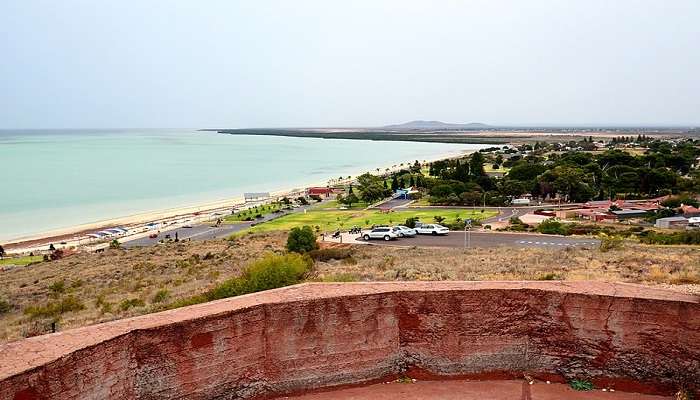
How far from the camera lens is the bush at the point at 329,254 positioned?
1017 inches

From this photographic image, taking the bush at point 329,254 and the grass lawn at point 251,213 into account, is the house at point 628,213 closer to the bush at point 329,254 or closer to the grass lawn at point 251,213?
the bush at point 329,254

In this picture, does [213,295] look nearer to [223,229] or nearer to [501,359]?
[501,359]

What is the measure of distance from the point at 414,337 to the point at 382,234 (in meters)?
25.9

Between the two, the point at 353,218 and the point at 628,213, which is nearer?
the point at 628,213

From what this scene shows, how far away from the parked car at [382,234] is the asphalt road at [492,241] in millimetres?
432

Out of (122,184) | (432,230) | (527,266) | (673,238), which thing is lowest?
(122,184)

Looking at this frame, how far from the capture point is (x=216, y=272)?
2178 cm

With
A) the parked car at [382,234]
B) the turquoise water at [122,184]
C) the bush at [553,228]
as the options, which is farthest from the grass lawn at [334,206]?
the bush at [553,228]

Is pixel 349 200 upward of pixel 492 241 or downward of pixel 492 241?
downward

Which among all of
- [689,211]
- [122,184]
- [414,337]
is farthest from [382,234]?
[122,184]

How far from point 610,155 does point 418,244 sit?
61334mm

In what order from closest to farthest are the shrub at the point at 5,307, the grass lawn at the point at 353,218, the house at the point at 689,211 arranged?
1. the shrub at the point at 5,307
2. the house at the point at 689,211
3. the grass lawn at the point at 353,218

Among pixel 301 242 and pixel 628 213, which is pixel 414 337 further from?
pixel 628 213

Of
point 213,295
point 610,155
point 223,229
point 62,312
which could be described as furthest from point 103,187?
point 610,155
